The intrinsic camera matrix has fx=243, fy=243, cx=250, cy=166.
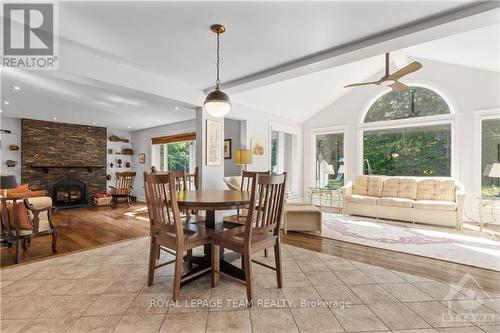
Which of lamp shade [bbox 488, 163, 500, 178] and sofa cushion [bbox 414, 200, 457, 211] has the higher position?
lamp shade [bbox 488, 163, 500, 178]

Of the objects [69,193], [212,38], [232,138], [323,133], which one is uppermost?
[212,38]

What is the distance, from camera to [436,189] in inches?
196

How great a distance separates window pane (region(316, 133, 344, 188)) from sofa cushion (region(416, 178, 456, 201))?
1954 mm

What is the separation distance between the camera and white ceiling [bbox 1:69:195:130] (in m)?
3.92

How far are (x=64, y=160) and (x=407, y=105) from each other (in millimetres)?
9496

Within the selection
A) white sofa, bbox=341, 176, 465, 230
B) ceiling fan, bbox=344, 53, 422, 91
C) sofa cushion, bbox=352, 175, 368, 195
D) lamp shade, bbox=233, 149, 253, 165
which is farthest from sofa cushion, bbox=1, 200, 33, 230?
sofa cushion, bbox=352, 175, 368, 195

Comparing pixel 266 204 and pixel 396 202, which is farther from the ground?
pixel 266 204

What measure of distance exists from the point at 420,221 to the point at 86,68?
239 inches

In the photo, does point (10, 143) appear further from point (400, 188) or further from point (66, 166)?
point (400, 188)

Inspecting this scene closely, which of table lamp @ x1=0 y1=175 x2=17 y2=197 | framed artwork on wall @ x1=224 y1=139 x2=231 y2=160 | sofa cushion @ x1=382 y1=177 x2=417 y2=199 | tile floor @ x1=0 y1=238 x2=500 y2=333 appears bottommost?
tile floor @ x1=0 y1=238 x2=500 y2=333

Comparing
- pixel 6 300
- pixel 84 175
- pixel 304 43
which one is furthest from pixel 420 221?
pixel 84 175

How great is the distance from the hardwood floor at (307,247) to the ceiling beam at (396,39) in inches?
100

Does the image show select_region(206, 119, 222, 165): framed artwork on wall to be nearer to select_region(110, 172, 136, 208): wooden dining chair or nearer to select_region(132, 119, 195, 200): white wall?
select_region(132, 119, 195, 200): white wall

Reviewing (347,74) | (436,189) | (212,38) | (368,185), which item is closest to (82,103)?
(212,38)
